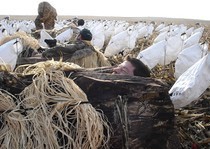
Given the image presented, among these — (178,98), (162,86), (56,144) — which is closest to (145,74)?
(178,98)

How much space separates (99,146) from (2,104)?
2.24ft

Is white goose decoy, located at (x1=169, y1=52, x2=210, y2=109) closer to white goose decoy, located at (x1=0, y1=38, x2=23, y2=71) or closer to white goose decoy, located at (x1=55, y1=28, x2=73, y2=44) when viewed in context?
white goose decoy, located at (x1=0, y1=38, x2=23, y2=71)

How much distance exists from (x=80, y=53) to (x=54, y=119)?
2.89 m

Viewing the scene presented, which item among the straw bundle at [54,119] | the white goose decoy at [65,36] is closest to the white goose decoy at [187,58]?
the straw bundle at [54,119]

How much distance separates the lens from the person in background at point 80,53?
516cm

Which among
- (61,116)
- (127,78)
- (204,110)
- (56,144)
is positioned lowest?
(204,110)

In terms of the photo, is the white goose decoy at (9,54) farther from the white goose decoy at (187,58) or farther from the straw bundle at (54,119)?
the white goose decoy at (187,58)

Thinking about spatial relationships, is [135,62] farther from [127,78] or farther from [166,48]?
[166,48]

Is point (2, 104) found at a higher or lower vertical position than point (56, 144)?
higher

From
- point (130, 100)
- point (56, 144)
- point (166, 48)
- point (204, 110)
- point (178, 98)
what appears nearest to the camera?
point (56, 144)

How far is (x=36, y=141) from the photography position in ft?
8.27

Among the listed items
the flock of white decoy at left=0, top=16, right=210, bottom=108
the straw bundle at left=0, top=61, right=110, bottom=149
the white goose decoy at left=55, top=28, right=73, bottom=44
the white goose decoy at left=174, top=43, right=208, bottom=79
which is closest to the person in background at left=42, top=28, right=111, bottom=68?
the flock of white decoy at left=0, top=16, right=210, bottom=108

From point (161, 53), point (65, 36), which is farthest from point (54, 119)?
point (65, 36)

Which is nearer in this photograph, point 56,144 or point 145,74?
point 56,144
